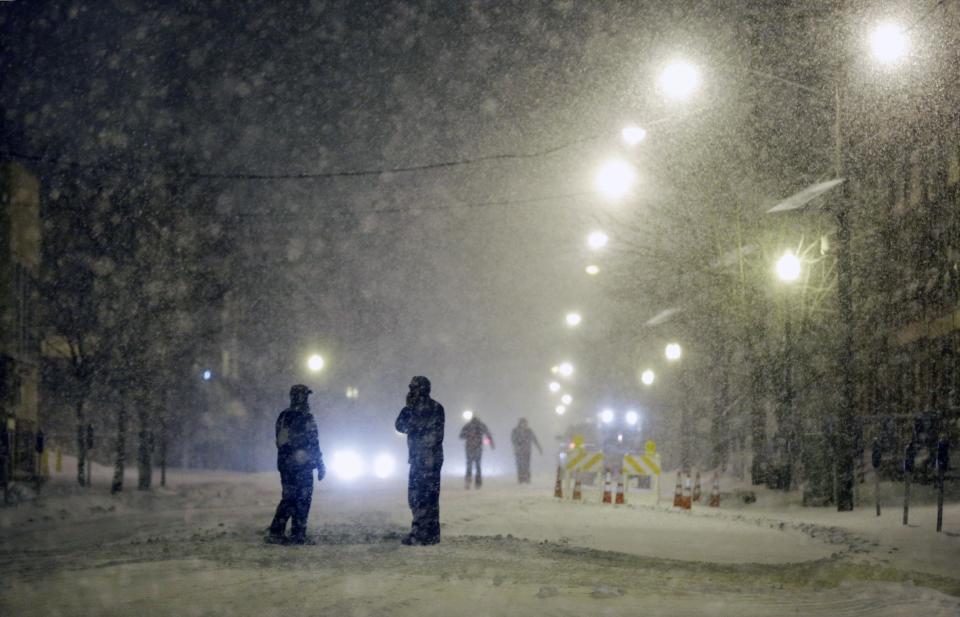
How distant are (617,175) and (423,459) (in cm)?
1467

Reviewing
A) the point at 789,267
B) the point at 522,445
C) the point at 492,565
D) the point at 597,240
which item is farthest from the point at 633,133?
the point at 492,565

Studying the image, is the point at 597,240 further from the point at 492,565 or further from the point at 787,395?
the point at 492,565

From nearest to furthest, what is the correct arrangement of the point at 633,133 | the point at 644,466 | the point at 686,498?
1. the point at 686,498
2. the point at 633,133
3. the point at 644,466

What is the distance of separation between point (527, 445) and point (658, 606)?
79.8 feet

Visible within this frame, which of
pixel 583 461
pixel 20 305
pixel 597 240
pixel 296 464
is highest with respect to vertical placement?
pixel 597 240

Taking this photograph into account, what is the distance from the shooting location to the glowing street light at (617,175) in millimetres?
24156

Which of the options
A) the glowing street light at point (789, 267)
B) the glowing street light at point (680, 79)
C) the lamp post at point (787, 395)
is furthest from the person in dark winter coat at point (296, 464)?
the lamp post at point (787, 395)

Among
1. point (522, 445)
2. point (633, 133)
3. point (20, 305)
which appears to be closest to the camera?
point (633, 133)

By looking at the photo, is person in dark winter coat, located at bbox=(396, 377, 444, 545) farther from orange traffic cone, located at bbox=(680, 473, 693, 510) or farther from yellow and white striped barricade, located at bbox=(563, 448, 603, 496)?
yellow and white striped barricade, located at bbox=(563, 448, 603, 496)

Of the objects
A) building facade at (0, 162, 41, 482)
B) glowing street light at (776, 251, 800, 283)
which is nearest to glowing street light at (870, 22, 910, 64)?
glowing street light at (776, 251, 800, 283)

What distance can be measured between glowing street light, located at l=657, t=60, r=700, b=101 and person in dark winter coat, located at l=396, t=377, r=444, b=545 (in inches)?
357

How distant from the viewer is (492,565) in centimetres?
939

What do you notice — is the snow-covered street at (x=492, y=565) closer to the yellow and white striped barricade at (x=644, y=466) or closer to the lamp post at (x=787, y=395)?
the lamp post at (x=787, y=395)

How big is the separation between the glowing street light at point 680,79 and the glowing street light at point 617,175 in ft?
20.1
